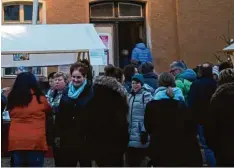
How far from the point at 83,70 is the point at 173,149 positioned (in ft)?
5.48

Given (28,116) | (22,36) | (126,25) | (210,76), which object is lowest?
(28,116)

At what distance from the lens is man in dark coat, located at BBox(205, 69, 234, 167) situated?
6141mm

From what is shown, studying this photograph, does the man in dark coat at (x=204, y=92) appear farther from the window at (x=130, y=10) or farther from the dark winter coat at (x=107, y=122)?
the window at (x=130, y=10)

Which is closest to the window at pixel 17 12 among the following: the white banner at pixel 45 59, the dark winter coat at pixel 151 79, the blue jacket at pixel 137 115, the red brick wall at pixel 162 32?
the red brick wall at pixel 162 32

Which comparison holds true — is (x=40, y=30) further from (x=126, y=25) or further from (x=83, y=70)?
(x=126, y=25)

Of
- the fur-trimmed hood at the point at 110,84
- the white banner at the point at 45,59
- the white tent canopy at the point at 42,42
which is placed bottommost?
the fur-trimmed hood at the point at 110,84

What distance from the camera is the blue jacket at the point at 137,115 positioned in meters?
7.40

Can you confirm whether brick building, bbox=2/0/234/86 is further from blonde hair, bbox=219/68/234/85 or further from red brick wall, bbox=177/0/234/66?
blonde hair, bbox=219/68/234/85

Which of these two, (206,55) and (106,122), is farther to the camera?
(206,55)

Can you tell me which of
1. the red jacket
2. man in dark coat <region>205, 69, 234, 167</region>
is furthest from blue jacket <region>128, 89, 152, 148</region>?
the red jacket

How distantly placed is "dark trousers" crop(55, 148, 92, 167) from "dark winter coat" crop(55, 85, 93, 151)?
7 centimetres

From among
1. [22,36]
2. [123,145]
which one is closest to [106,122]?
[123,145]

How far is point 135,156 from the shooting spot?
24.7 feet

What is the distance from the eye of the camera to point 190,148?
6.43 metres
